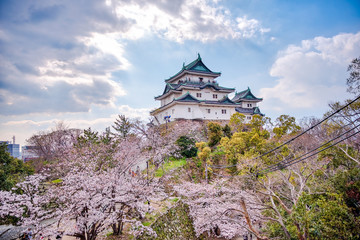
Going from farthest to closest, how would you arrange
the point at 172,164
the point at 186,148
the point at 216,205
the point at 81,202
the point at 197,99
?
the point at 197,99 < the point at 186,148 < the point at 172,164 < the point at 216,205 < the point at 81,202

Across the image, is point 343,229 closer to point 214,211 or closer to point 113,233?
point 214,211

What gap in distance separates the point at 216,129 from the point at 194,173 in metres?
6.87

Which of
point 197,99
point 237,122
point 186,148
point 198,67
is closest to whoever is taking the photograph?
point 186,148

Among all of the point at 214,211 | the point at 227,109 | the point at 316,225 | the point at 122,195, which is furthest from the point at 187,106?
the point at 316,225

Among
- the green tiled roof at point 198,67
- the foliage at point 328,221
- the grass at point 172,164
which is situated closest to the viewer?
the foliage at point 328,221

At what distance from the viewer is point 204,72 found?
3381cm

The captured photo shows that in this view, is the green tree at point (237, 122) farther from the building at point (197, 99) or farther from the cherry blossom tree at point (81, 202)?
the cherry blossom tree at point (81, 202)

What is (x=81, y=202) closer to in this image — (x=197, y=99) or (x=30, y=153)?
(x=197, y=99)

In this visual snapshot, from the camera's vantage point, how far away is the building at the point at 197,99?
28922mm

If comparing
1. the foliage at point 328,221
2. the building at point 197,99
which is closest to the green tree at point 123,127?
the building at point 197,99

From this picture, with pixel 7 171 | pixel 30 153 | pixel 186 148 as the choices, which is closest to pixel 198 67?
pixel 186 148

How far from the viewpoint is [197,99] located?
29.8 metres

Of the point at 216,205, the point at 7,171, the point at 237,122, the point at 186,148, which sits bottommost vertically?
the point at 216,205

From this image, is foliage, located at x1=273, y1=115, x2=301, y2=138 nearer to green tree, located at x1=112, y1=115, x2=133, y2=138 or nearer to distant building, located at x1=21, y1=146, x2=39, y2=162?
green tree, located at x1=112, y1=115, x2=133, y2=138
